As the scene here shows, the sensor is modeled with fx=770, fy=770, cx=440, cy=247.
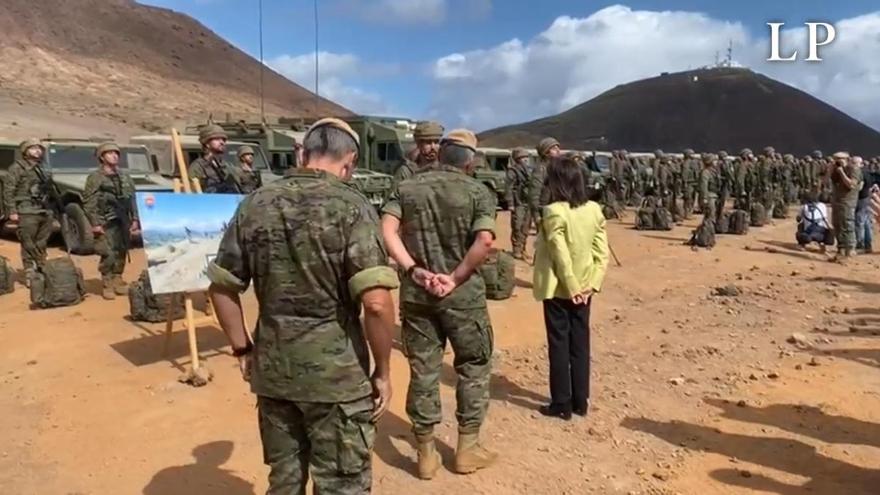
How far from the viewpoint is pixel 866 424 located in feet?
15.4

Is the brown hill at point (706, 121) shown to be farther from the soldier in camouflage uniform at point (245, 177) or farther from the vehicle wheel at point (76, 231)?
the soldier in camouflage uniform at point (245, 177)

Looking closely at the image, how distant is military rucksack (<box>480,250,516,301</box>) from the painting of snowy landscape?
3.51 m

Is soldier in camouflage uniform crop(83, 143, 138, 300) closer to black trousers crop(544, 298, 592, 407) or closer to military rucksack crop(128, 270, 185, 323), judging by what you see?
military rucksack crop(128, 270, 185, 323)

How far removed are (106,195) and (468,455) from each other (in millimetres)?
5475

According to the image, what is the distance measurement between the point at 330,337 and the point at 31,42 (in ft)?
164

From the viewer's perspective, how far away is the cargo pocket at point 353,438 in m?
2.62

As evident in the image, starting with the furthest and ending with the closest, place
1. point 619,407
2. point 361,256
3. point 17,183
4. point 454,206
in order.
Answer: point 17,183, point 619,407, point 454,206, point 361,256

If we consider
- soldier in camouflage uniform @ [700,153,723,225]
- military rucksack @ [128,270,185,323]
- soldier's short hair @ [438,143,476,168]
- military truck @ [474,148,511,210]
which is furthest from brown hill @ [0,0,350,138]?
soldier's short hair @ [438,143,476,168]

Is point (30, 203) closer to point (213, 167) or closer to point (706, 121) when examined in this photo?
point (213, 167)

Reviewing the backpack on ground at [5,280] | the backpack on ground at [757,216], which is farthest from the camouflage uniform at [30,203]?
the backpack on ground at [757,216]

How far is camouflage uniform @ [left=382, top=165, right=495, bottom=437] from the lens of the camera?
150 inches

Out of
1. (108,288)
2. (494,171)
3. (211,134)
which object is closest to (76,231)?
(108,288)

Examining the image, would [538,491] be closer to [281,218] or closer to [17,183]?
[281,218]

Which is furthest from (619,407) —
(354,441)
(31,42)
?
(31,42)
